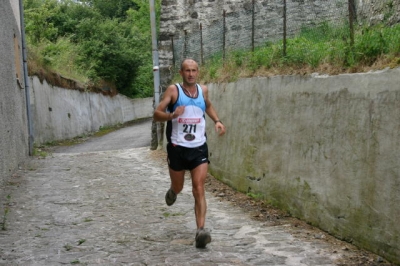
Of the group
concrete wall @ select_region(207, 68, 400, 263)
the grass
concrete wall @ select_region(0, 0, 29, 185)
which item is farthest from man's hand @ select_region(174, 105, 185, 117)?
concrete wall @ select_region(0, 0, 29, 185)

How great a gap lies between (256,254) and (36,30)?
24347 millimetres

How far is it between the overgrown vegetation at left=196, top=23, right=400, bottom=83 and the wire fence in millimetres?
133

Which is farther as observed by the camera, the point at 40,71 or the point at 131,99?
the point at 131,99

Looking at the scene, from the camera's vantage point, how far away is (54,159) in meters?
13.7

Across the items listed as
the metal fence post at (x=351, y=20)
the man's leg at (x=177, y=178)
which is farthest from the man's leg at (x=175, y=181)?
the metal fence post at (x=351, y=20)

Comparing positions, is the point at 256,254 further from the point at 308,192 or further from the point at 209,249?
the point at 308,192

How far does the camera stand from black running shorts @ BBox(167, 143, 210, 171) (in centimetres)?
541

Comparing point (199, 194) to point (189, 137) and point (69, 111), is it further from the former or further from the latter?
point (69, 111)

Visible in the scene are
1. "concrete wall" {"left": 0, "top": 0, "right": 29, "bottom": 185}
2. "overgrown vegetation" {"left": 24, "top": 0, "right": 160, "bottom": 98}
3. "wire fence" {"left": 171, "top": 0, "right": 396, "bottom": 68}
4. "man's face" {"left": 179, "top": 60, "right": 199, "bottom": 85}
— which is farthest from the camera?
"overgrown vegetation" {"left": 24, "top": 0, "right": 160, "bottom": 98}

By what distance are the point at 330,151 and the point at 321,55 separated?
4.73ft

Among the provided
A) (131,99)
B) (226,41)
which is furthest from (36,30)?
(226,41)

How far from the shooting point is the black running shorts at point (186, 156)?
5406mm

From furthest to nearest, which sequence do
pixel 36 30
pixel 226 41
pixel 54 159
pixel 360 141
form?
pixel 36 30 → pixel 54 159 → pixel 226 41 → pixel 360 141

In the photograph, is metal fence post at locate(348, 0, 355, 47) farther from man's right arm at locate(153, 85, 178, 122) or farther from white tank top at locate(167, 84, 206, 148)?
man's right arm at locate(153, 85, 178, 122)
